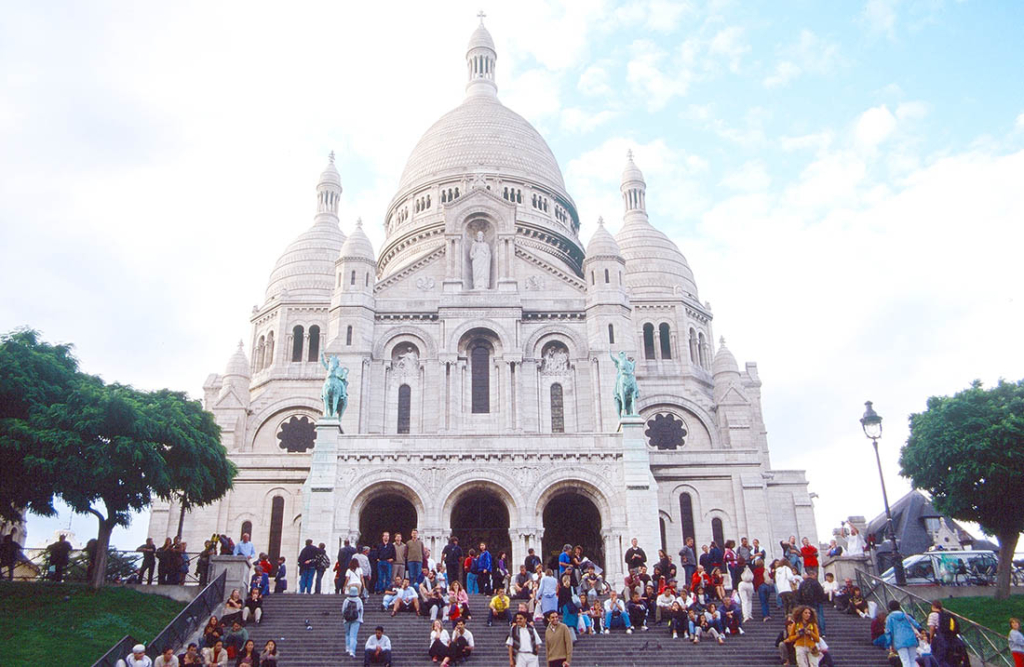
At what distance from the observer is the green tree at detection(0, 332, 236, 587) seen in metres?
25.3

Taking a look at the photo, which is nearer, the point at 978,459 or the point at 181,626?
the point at 181,626

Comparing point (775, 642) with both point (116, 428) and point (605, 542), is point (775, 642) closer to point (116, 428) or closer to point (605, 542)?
point (605, 542)

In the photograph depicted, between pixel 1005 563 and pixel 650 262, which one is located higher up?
pixel 650 262

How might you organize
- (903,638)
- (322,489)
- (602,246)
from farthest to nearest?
(602,246) → (322,489) → (903,638)

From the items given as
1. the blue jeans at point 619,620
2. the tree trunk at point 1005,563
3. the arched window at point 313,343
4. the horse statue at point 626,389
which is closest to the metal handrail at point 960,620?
the tree trunk at point 1005,563

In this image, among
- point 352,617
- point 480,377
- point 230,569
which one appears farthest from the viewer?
point 480,377

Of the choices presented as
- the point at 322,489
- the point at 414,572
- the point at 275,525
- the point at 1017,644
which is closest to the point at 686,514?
the point at 322,489

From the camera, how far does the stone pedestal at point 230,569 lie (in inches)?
976

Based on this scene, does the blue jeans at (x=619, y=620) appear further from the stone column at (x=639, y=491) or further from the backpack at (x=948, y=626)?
the stone column at (x=639, y=491)

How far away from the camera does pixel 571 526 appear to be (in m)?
38.0

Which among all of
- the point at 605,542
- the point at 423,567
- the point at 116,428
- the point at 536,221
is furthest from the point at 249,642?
the point at 536,221

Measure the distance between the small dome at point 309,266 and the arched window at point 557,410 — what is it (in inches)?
673

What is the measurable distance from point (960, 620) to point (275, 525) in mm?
29131

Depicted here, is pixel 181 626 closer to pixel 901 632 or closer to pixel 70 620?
pixel 70 620
